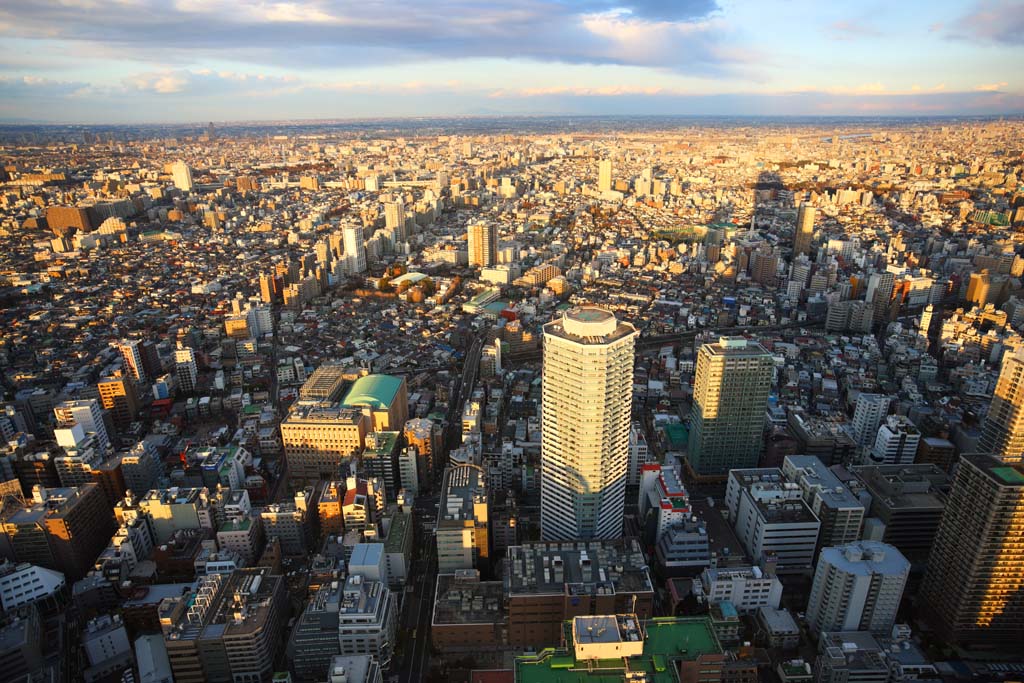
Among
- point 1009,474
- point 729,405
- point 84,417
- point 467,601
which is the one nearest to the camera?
point 1009,474

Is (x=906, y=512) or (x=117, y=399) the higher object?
(x=906, y=512)

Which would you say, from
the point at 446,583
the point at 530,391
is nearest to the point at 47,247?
the point at 530,391

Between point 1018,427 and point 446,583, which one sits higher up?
point 1018,427

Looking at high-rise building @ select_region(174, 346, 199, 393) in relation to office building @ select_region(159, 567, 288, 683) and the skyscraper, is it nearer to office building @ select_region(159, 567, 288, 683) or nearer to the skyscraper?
office building @ select_region(159, 567, 288, 683)

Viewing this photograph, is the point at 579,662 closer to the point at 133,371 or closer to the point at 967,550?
the point at 967,550

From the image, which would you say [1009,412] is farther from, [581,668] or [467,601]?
[467,601]

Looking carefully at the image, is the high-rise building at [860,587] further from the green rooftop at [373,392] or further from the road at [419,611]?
the green rooftop at [373,392]

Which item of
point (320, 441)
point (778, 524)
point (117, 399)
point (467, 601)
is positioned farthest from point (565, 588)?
point (117, 399)
